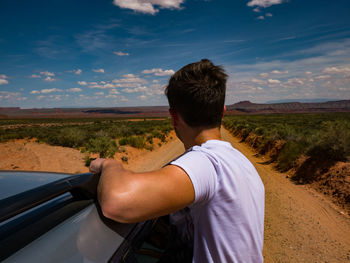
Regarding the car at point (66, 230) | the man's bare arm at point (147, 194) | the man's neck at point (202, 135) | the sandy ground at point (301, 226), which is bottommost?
the sandy ground at point (301, 226)

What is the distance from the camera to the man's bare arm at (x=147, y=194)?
2.69 feet

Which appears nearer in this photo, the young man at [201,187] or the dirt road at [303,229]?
the young man at [201,187]

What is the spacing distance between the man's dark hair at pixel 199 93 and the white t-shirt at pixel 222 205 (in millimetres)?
156

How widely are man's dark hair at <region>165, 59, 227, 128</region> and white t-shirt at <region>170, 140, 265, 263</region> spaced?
0.51 ft

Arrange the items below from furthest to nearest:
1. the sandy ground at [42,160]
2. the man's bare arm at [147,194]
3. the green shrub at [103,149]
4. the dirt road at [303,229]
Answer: the green shrub at [103,149] < the sandy ground at [42,160] < the dirt road at [303,229] < the man's bare arm at [147,194]

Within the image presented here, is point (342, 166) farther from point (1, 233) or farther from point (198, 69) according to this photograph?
point (1, 233)

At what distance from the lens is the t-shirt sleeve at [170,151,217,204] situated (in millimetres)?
864

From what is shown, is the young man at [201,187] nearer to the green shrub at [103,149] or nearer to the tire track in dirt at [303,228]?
the tire track in dirt at [303,228]

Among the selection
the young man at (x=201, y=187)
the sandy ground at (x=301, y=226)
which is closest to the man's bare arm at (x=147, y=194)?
the young man at (x=201, y=187)

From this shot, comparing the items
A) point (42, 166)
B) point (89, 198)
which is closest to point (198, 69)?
point (89, 198)

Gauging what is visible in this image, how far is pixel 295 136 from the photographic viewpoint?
11.2 metres

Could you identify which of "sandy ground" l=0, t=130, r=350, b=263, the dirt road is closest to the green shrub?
"sandy ground" l=0, t=130, r=350, b=263

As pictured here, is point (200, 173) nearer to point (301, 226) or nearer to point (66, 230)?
point (66, 230)

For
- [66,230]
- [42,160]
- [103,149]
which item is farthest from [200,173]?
[103,149]
